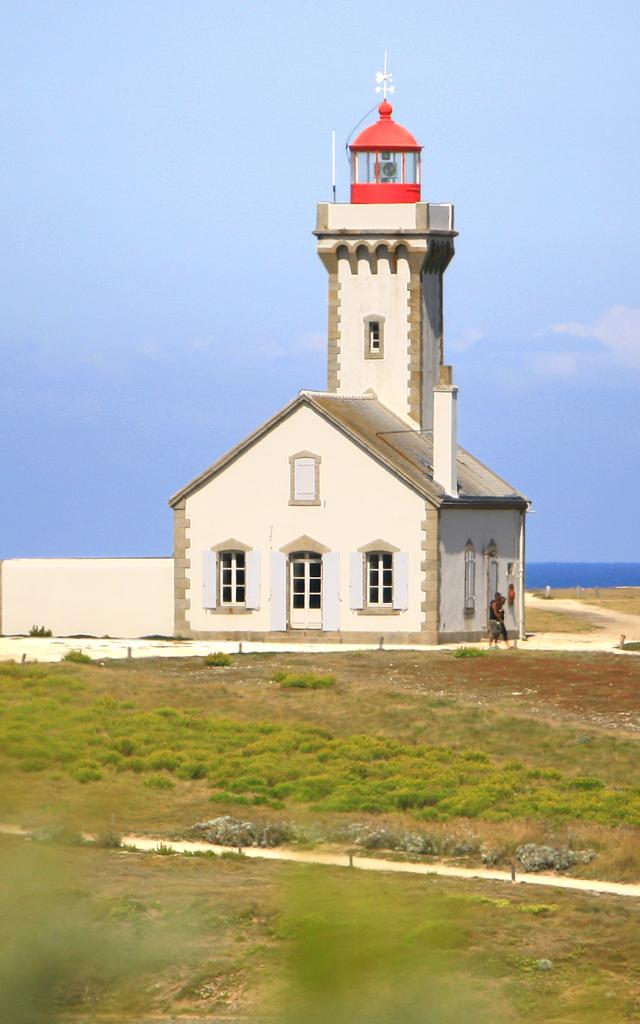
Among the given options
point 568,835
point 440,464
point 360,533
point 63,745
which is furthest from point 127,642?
point 63,745

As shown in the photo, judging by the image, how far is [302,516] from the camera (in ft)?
126

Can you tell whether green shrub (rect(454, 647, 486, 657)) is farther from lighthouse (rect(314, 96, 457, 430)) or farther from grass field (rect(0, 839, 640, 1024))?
grass field (rect(0, 839, 640, 1024))

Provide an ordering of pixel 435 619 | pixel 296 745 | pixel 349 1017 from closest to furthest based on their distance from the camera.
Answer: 1. pixel 349 1017
2. pixel 296 745
3. pixel 435 619

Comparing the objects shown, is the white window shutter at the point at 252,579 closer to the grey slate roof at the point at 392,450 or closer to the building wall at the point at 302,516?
the building wall at the point at 302,516

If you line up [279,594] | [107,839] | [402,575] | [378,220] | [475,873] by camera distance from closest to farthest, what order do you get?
1. [107,839]
2. [475,873]
3. [402,575]
4. [279,594]
5. [378,220]

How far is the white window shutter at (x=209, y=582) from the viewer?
38969 mm

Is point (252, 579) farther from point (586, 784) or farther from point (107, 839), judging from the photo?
point (107, 839)

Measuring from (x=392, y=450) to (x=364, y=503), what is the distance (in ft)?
5.24

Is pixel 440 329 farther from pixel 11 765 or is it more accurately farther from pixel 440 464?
pixel 11 765

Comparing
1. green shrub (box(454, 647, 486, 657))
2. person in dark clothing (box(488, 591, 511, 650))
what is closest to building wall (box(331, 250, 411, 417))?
person in dark clothing (box(488, 591, 511, 650))

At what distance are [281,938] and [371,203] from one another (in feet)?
129

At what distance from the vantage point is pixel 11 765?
3.49 m

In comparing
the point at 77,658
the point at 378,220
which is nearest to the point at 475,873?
the point at 77,658

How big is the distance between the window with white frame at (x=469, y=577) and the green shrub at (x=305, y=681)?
8.13 m
